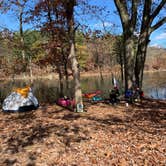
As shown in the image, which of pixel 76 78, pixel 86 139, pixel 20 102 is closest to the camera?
pixel 86 139

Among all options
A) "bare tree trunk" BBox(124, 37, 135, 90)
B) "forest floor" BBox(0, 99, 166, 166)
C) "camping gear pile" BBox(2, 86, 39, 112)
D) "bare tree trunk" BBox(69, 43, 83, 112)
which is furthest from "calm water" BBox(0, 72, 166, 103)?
"forest floor" BBox(0, 99, 166, 166)

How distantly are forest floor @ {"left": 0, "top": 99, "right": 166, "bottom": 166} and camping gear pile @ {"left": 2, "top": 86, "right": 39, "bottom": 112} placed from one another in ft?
5.50

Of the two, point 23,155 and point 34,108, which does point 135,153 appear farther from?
point 34,108

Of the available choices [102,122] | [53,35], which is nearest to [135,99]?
[102,122]

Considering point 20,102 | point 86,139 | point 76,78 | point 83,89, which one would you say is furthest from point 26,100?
point 83,89

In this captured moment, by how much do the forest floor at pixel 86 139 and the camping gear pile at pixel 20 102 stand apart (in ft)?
5.50

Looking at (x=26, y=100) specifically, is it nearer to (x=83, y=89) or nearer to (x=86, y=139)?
(x=86, y=139)

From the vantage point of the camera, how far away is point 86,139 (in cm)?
541

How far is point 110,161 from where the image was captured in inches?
172

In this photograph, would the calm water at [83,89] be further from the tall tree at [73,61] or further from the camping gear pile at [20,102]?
A: the tall tree at [73,61]

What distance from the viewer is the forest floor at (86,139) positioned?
14.7ft

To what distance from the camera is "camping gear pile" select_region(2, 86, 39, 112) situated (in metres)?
9.45

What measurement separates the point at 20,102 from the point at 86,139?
16.3ft

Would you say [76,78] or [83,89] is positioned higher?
[76,78]
